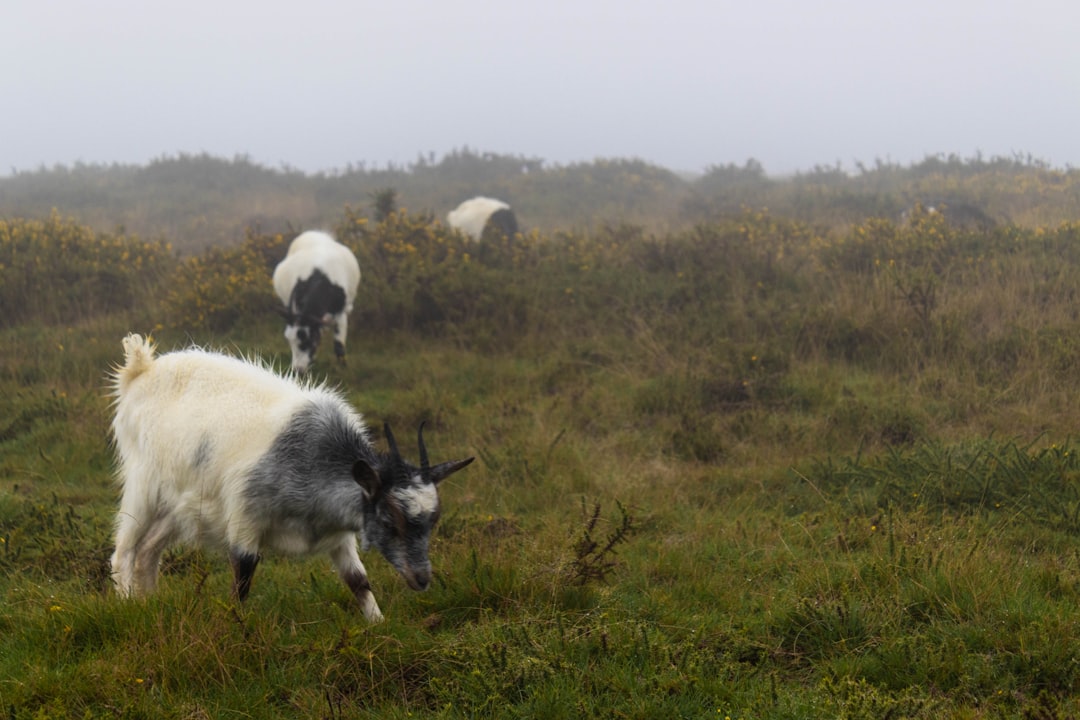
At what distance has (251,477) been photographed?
4086mm

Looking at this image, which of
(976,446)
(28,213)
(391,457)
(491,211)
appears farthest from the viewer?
(28,213)

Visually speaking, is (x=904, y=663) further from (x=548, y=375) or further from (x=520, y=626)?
(x=548, y=375)

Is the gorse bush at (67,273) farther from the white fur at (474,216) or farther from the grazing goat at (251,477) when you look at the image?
the grazing goat at (251,477)

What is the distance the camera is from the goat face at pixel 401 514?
3938 millimetres

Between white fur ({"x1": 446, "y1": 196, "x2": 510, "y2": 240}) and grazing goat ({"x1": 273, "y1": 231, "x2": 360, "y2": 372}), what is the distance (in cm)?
482

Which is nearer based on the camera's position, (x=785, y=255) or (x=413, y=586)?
(x=413, y=586)

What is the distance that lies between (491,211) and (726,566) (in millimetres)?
12440

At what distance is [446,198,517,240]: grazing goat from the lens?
15930mm

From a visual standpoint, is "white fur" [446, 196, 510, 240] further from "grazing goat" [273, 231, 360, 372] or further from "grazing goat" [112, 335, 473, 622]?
"grazing goat" [112, 335, 473, 622]

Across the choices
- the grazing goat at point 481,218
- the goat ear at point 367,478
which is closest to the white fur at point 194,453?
the goat ear at point 367,478

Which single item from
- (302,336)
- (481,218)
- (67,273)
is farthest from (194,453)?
(481,218)

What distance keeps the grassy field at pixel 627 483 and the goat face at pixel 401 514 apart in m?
0.32

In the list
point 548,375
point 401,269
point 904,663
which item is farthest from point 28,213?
point 904,663

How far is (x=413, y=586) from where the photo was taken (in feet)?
13.0
